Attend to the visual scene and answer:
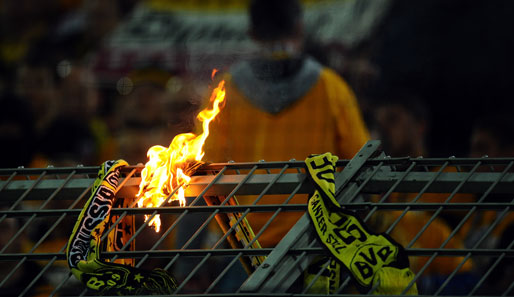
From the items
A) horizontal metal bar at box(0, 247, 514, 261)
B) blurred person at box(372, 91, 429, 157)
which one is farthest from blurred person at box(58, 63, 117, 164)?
horizontal metal bar at box(0, 247, 514, 261)

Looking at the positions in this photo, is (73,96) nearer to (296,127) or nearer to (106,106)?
(106,106)

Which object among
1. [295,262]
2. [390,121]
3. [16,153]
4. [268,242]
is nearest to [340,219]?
[295,262]

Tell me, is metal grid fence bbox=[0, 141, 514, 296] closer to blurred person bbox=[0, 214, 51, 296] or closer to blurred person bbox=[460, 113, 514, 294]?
blurred person bbox=[460, 113, 514, 294]

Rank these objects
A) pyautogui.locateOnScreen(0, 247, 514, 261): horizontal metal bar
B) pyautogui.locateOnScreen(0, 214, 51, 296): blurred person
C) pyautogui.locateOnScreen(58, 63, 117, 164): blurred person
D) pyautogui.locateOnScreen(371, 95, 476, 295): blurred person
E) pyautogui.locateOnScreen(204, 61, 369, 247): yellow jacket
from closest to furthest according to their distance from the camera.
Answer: pyautogui.locateOnScreen(0, 247, 514, 261): horizontal metal bar < pyautogui.locateOnScreen(204, 61, 369, 247): yellow jacket < pyautogui.locateOnScreen(371, 95, 476, 295): blurred person < pyautogui.locateOnScreen(0, 214, 51, 296): blurred person < pyautogui.locateOnScreen(58, 63, 117, 164): blurred person

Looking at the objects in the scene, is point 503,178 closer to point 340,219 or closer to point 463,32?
point 340,219

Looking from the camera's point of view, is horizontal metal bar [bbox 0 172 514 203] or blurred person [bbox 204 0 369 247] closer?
horizontal metal bar [bbox 0 172 514 203]

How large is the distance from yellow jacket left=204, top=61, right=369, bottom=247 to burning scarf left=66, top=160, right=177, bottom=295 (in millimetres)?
1451

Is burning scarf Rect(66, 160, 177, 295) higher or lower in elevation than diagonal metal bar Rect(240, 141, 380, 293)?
higher

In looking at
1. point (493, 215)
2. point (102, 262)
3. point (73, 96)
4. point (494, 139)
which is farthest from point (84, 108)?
point (102, 262)

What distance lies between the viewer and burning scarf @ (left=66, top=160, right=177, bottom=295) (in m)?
2.17

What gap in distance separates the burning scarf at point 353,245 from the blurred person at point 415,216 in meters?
1.49

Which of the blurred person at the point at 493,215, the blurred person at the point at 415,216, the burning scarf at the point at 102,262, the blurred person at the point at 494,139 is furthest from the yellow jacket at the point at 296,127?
the burning scarf at the point at 102,262

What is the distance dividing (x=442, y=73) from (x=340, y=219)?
530 cm

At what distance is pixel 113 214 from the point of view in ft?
7.78
